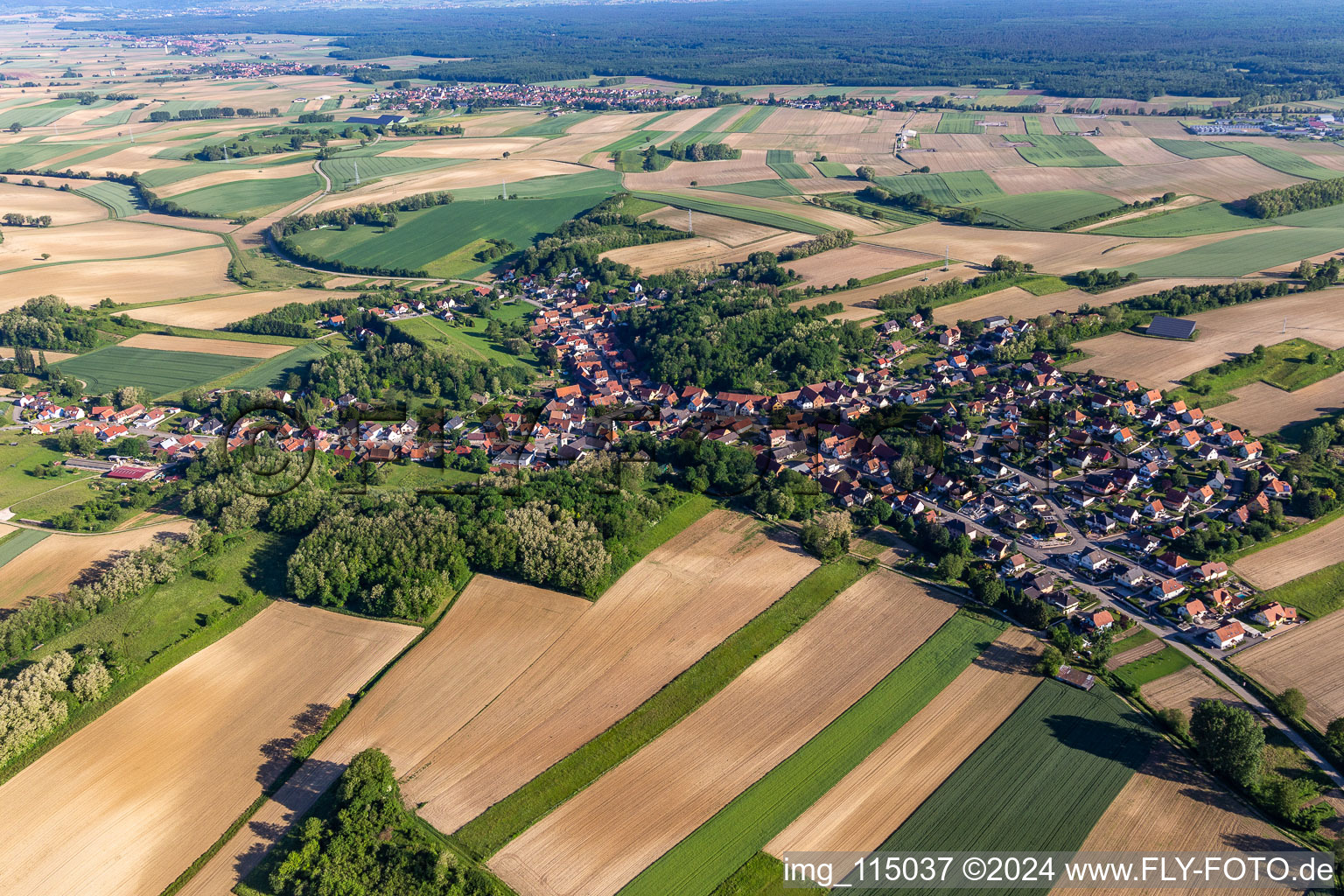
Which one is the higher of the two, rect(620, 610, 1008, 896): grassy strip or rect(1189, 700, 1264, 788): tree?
rect(1189, 700, 1264, 788): tree

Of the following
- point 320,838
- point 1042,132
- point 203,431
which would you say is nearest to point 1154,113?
point 1042,132

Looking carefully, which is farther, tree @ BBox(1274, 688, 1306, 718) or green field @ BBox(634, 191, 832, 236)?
green field @ BBox(634, 191, 832, 236)

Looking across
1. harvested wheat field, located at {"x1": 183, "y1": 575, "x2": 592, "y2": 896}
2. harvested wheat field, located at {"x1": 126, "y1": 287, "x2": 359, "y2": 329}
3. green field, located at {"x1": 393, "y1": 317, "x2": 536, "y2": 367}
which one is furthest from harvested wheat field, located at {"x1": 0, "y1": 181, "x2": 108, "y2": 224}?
harvested wheat field, located at {"x1": 183, "y1": 575, "x2": 592, "y2": 896}

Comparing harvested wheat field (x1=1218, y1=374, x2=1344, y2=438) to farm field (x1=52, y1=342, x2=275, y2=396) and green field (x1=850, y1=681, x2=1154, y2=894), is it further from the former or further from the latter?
farm field (x1=52, y1=342, x2=275, y2=396)

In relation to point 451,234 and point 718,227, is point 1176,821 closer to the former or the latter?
point 718,227

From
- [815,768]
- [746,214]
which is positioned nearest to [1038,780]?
[815,768]

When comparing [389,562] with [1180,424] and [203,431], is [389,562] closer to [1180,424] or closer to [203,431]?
[203,431]
